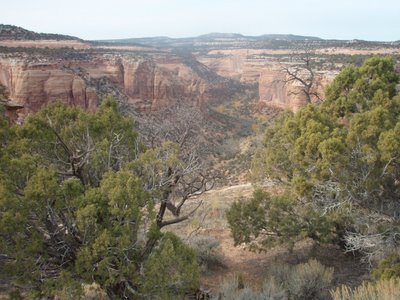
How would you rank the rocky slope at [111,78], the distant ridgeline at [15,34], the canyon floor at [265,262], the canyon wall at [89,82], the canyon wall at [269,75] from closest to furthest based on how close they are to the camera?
the canyon floor at [265,262] < the canyon wall at [89,82] < the rocky slope at [111,78] < the canyon wall at [269,75] < the distant ridgeline at [15,34]

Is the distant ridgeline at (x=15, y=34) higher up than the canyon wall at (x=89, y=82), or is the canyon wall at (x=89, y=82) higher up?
→ the distant ridgeline at (x=15, y=34)

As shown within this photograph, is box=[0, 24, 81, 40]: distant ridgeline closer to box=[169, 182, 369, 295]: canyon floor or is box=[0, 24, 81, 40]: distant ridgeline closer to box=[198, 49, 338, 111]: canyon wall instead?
box=[198, 49, 338, 111]: canyon wall

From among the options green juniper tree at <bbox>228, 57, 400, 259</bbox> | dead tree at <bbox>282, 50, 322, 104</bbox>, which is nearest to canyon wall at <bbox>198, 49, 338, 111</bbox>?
dead tree at <bbox>282, 50, 322, 104</bbox>

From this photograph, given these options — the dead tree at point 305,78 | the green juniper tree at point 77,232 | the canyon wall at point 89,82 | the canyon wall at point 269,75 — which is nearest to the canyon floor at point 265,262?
the green juniper tree at point 77,232

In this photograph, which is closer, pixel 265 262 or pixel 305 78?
pixel 265 262

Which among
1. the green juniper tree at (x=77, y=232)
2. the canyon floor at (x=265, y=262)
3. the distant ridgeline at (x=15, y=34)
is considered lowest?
the canyon floor at (x=265, y=262)

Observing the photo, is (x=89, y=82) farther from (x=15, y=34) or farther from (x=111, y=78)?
(x=15, y=34)

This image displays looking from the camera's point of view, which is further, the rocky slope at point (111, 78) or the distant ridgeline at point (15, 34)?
the distant ridgeline at point (15, 34)

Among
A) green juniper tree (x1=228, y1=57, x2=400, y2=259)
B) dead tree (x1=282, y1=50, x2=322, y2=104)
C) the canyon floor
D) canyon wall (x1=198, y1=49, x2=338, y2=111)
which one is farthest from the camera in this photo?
canyon wall (x1=198, y1=49, x2=338, y2=111)

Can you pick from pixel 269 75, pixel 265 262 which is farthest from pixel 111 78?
pixel 265 262

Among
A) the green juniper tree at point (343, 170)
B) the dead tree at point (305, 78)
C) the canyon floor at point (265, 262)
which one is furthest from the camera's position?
the dead tree at point (305, 78)

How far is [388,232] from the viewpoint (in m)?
8.71

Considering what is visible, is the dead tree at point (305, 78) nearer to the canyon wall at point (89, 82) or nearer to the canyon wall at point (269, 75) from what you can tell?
the canyon wall at point (269, 75)

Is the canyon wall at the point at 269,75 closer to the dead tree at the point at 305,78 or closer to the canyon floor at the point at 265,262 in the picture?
the dead tree at the point at 305,78
